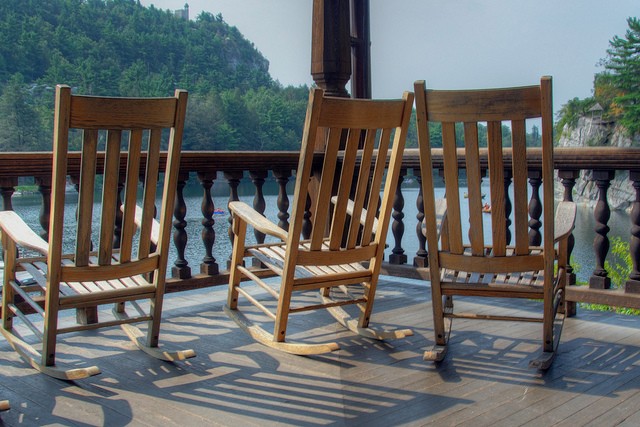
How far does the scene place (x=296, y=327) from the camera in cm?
319

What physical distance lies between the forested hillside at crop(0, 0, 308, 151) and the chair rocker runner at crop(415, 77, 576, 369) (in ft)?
18.4

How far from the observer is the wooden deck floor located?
6.82 ft

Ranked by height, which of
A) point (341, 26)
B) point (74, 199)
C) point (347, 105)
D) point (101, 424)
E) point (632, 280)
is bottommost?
point (101, 424)

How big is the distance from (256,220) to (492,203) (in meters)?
0.97

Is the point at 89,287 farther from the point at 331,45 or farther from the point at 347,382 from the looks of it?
the point at 331,45

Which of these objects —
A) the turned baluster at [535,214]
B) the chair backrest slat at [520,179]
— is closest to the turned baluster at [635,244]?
the turned baluster at [535,214]

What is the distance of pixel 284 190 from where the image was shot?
13.6 ft

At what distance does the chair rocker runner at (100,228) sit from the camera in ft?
7.52

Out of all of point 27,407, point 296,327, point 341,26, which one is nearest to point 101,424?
point 27,407

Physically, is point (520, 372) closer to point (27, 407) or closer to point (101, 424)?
point (101, 424)

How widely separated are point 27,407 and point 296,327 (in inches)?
51.3

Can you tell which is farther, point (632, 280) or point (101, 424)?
point (632, 280)

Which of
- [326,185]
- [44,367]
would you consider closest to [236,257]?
[326,185]

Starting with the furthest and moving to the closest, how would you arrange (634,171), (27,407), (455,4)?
(455,4) < (634,171) < (27,407)
